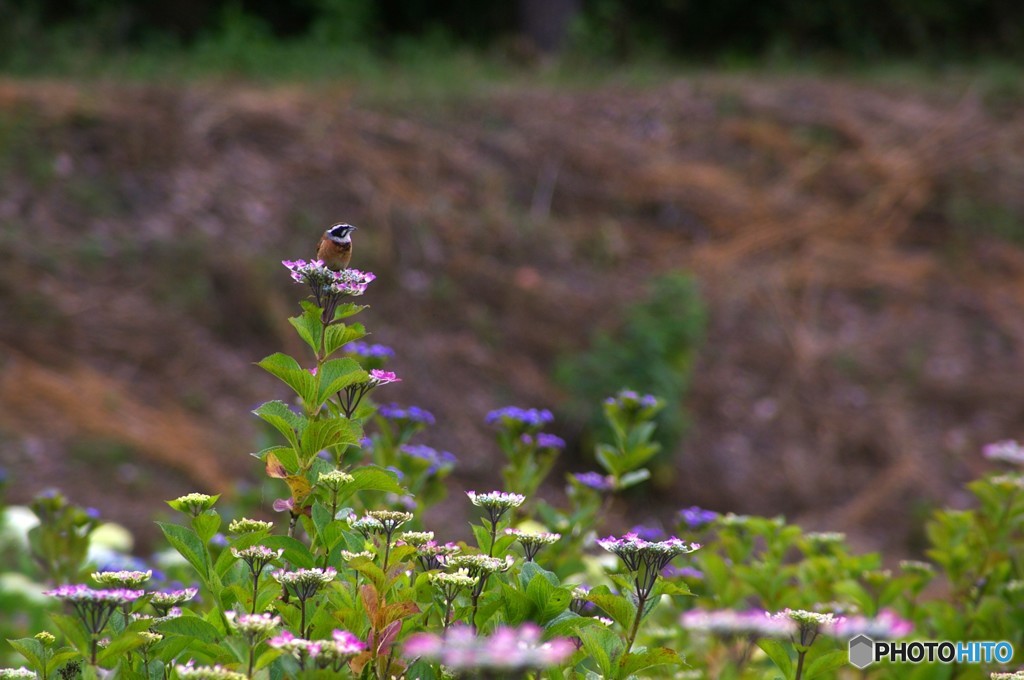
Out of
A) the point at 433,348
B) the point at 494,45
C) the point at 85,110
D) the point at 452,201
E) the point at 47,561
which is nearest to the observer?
the point at 47,561

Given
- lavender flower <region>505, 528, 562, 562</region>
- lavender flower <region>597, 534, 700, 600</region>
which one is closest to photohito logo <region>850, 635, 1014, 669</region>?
lavender flower <region>597, 534, 700, 600</region>

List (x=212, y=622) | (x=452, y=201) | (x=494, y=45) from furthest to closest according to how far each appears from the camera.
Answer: (x=494, y=45)
(x=452, y=201)
(x=212, y=622)

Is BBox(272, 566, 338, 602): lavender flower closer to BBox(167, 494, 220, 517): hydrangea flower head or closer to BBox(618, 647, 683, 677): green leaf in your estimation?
BBox(167, 494, 220, 517): hydrangea flower head

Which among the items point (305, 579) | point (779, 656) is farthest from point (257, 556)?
point (779, 656)

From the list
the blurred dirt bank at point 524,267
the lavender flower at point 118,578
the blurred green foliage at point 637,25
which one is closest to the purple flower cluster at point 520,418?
the lavender flower at point 118,578

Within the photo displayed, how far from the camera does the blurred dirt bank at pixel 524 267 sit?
20.8 ft

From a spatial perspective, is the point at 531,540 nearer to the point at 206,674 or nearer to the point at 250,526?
the point at 250,526

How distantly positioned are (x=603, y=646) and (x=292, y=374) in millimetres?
634

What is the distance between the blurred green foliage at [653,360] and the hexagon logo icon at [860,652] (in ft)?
13.3

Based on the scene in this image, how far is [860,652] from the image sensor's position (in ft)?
6.61

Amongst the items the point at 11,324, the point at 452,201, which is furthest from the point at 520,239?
the point at 11,324

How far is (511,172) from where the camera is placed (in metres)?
8.56

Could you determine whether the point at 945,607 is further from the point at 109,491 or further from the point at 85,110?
the point at 85,110

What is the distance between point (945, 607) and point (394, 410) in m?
1.42
